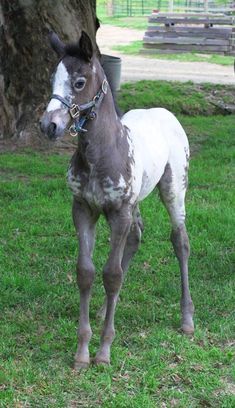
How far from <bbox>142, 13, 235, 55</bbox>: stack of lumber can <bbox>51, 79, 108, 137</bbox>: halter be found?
2273 cm

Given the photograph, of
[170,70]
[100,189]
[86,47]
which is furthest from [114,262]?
[170,70]

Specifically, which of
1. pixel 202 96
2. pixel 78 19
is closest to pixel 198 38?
pixel 202 96

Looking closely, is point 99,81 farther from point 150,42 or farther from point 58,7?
point 150,42

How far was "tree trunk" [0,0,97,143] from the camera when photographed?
10.7m

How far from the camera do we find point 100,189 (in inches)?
186

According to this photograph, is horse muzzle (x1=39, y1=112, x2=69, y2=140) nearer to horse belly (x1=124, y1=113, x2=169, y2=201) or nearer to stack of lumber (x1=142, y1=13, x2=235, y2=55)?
horse belly (x1=124, y1=113, x2=169, y2=201)

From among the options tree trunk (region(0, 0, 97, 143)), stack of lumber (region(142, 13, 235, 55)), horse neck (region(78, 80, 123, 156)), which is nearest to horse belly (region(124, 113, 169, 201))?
horse neck (region(78, 80, 123, 156))

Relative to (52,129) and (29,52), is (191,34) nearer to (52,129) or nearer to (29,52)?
(29,52)

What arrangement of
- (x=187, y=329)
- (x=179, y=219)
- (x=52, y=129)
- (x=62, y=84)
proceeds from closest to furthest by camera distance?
(x=52, y=129) → (x=62, y=84) → (x=187, y=329) → (x=179, y=219)

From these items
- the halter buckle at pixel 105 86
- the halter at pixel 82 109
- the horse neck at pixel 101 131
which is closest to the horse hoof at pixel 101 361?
the horse neck at pixel 101 131

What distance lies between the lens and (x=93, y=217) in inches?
195

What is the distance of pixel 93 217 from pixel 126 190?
0.33m

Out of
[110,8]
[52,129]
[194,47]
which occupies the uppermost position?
[52,129]

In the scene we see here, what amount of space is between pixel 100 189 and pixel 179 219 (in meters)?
1.14
